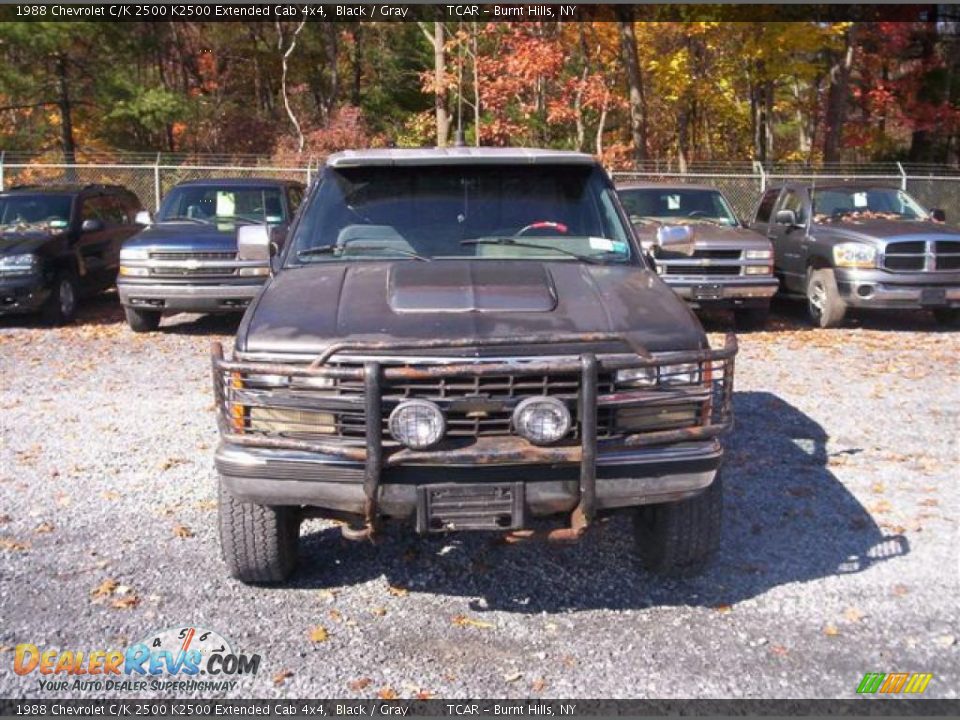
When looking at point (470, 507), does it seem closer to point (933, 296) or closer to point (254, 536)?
point (254, 536)

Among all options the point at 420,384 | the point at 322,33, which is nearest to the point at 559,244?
the point at 420,384

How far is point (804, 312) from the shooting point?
14445mm

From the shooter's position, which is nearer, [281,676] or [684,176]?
[281,676]

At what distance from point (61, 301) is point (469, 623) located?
33.3 feet

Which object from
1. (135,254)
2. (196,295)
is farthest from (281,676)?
(135,254)

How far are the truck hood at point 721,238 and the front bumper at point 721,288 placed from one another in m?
0.38

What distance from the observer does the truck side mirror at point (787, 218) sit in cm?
1315

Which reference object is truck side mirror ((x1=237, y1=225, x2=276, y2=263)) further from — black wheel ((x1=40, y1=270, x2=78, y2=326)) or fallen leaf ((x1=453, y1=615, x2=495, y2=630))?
black wheel ((x1=40, y1=270, x2=78, y2=326))

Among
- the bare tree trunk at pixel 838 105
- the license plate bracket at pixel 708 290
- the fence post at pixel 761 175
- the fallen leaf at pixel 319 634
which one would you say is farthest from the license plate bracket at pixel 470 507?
the bare tree trunk at pixel 838 105

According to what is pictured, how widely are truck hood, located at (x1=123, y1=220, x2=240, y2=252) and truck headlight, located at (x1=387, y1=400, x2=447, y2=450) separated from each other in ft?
27.3

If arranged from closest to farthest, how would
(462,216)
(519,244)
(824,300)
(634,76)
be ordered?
(519,244) → (462,216) → (824,300) → (634,76)

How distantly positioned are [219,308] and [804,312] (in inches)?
325

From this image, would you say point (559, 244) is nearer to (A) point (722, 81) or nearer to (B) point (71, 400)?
(B) point (71, 400)

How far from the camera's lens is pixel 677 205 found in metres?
13.4
